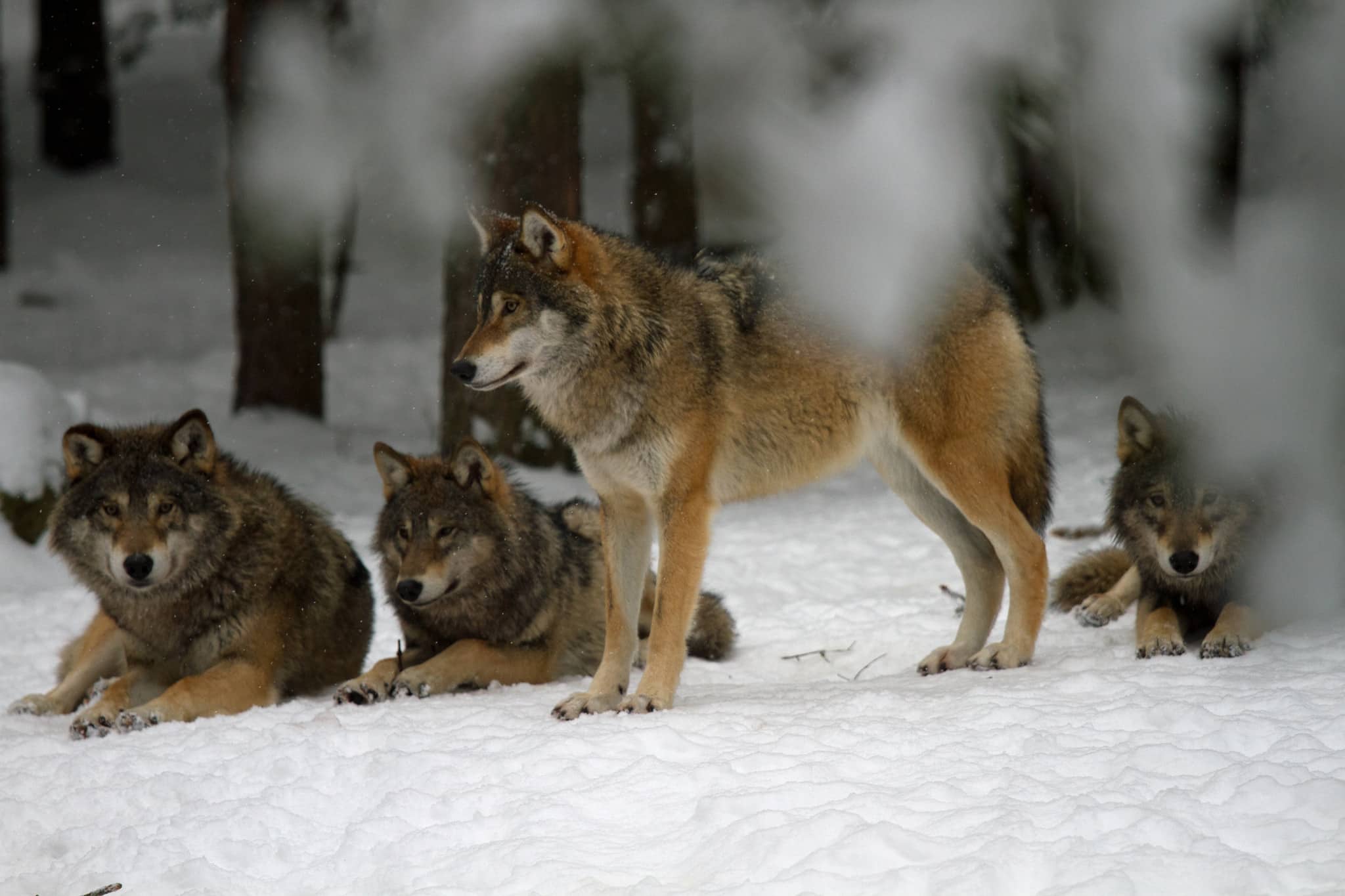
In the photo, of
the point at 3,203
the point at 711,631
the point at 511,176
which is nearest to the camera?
the point at 711,631

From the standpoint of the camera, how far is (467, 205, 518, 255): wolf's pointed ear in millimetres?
4863

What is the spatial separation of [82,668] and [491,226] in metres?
2.58

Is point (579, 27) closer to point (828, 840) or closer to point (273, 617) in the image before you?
point (273, 617)

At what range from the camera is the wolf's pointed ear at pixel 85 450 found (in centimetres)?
496

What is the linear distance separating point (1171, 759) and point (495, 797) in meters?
1.81

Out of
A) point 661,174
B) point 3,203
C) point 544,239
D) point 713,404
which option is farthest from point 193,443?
point 3,203

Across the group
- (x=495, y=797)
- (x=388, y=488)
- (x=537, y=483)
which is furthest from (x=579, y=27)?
(x=495, y=797)

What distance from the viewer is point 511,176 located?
867 cm

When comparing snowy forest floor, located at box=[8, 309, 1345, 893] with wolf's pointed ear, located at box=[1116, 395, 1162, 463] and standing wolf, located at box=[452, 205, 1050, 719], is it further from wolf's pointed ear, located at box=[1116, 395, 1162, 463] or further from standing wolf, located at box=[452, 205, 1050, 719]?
wolf's pointed ear, located at box=[1116, 395, 1162, 463]

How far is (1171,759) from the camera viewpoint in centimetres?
332

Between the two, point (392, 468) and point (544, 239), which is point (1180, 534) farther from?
point (392, 468)

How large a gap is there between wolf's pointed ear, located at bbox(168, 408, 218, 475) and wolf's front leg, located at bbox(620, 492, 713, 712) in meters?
1.92

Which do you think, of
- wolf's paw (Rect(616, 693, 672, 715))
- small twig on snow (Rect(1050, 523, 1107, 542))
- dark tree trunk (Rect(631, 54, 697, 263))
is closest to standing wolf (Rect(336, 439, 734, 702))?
wolf's paw (Rect(616, 693, 672, 715))

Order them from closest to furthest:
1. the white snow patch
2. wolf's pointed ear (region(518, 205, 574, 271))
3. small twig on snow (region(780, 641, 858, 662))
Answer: wolf's pointed ear (region(518, 205, 574, 271)) → small twig on snow (region(780, 641, 858, 662)) → the white snow patch
